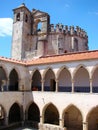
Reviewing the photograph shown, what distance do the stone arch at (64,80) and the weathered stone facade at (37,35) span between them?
1008cm

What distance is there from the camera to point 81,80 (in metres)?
21.2

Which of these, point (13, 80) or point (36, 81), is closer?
point (13, 80)

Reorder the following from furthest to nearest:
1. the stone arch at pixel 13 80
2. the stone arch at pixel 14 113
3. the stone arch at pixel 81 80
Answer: the stone arch at pixel 13 80, the stone arch at pixel 14 113, the stone arch at pixel 81 80

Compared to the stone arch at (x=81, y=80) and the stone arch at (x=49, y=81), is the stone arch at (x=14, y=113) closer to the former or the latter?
the stone arch at (x=49, y=81)

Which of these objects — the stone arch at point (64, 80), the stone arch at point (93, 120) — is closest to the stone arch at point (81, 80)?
the stone arch at point (64, 80)

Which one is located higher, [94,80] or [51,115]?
[94,80]

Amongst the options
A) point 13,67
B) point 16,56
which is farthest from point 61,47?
point 13,67

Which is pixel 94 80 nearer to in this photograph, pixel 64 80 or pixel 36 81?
pixel 64 80

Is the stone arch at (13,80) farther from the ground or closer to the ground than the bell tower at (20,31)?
closer to the ground

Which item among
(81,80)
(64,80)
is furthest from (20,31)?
(81,80)

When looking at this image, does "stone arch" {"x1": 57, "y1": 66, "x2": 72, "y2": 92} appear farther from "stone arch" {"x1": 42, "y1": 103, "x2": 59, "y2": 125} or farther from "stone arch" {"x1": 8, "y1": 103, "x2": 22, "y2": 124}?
"stone arch" {"x1": 8, "y1": 103, "x2": 22, "y2": 124}

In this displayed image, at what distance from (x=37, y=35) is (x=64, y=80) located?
45.7ft

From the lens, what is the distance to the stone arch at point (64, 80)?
22.0 m

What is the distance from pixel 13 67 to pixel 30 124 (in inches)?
237
